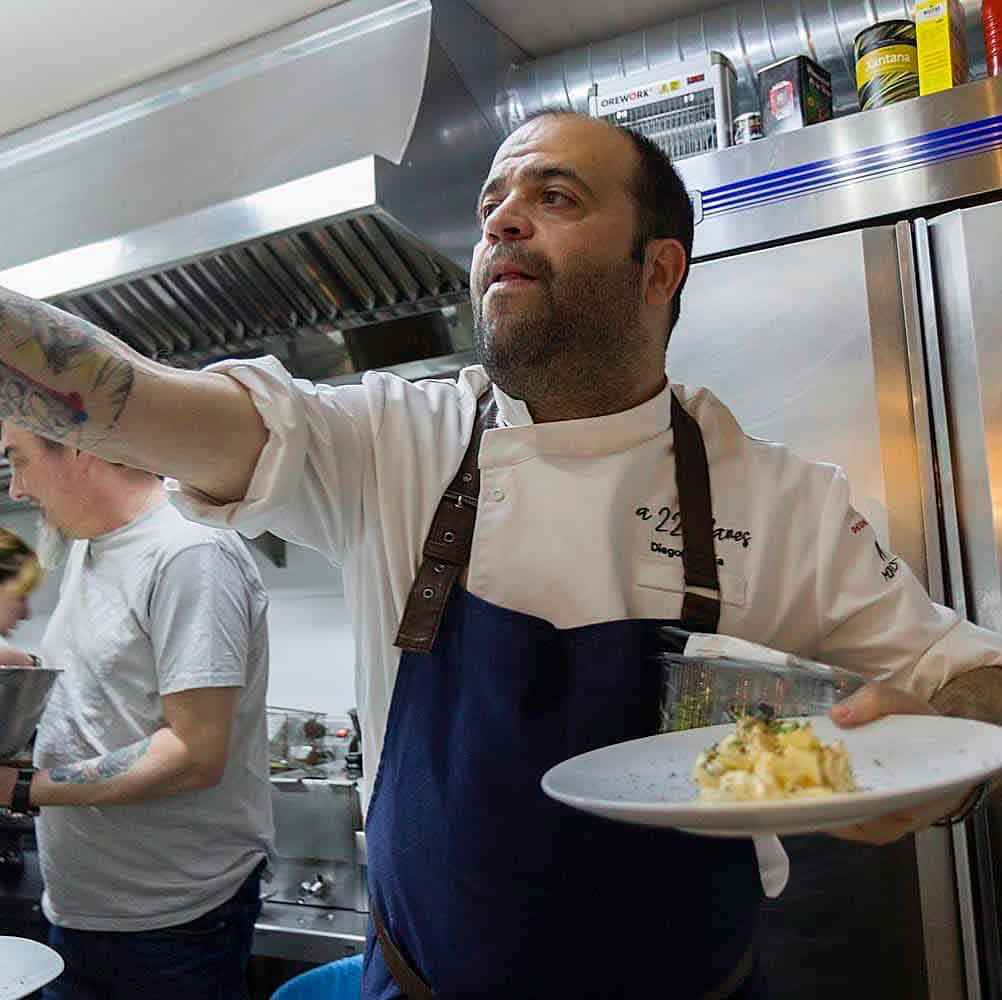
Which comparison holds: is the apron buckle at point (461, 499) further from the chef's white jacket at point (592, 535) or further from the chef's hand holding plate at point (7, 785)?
the chef's hand holding plate at point (7, 785)

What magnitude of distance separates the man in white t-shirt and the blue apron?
0.87 meters

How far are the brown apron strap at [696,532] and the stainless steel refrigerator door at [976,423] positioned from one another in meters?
0.69

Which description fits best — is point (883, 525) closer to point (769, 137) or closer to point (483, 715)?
point (769, 137)

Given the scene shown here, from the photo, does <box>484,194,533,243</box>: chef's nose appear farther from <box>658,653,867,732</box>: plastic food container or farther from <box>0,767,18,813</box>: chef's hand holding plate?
<box>0,767,18,813</box>: chef's hand holding plate

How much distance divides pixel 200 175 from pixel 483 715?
2041mm

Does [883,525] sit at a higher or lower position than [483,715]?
higher

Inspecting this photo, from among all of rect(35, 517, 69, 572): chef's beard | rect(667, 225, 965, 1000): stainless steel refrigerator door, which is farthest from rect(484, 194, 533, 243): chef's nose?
rect(35, 517, 69, 572): chef's beard

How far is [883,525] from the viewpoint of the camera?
1.84 meters

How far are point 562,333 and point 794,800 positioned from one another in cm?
71

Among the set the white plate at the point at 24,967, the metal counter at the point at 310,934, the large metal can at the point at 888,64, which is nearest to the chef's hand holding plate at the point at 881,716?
the white plate at the point at 24,967

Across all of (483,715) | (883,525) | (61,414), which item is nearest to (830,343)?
(883,525)

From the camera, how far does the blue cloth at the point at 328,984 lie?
6.23ft

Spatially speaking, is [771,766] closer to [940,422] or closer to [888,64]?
[940,422]

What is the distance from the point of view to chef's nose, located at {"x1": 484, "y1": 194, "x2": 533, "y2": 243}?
1.32 meters
